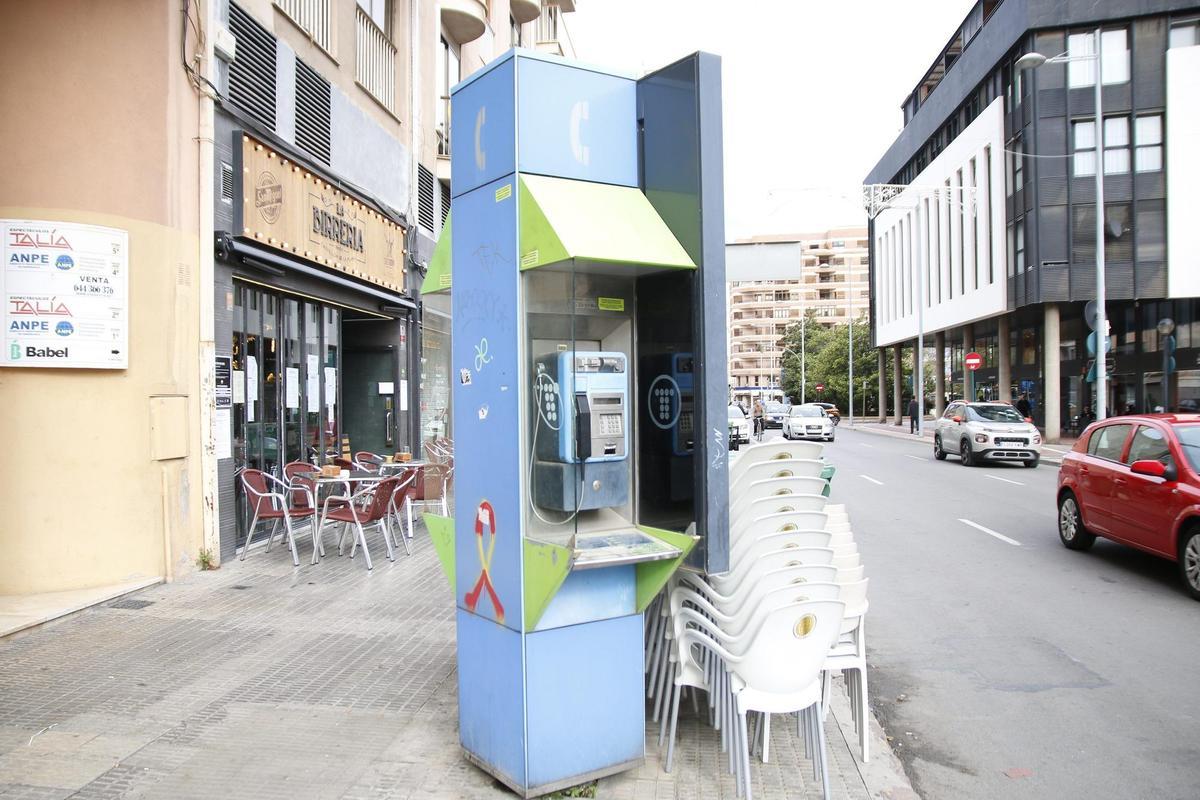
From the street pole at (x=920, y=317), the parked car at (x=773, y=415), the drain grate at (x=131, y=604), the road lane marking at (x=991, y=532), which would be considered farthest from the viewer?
the parked car at (x=773, y=415)

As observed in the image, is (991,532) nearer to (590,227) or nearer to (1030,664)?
(1030,664)

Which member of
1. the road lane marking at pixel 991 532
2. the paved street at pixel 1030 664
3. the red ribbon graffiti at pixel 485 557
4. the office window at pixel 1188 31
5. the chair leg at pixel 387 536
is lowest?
the paved street at pixel 1030 664

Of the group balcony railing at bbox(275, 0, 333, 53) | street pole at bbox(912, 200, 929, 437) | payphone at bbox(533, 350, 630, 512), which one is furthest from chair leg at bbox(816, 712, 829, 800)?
street pole at bbox(912, 200, 929, 437)

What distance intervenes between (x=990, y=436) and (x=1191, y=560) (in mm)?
13440

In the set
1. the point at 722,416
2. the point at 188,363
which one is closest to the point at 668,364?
the point at 722,416

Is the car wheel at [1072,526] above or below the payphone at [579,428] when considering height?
below

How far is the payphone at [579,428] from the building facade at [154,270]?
3.99 ft

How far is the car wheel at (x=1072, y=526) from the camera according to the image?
30.7 ft

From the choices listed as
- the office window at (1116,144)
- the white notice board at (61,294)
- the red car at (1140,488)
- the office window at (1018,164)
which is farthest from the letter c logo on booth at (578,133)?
the office window at (1018,164)

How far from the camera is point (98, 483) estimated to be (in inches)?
290

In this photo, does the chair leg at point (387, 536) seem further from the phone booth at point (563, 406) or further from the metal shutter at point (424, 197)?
the metal shutter at point (424, 197)

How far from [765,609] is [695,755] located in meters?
1.02

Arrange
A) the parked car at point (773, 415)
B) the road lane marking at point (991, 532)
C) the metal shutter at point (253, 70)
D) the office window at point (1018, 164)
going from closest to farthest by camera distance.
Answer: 1. the metal shutter at point (253, 70)
2. the road lane marking at point (991, 532)
3. the office window at point (1018, 164)
4. the parked car at point (773, 415)

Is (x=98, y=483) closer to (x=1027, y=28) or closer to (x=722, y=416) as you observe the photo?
(x=722, y=416)
